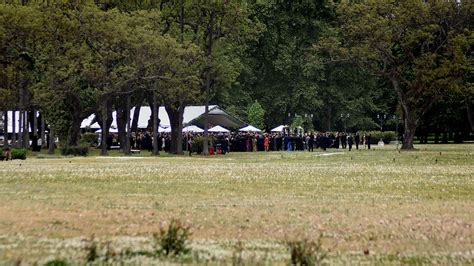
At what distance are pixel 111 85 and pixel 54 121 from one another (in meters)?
13.5

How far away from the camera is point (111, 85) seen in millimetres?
56000

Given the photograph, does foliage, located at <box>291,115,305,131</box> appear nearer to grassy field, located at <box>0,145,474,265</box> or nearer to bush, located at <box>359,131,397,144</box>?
bush, located at <box>359,131,397,144</box>

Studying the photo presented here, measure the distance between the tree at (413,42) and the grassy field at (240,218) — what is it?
37.4 metres

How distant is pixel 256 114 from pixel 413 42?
103 ft

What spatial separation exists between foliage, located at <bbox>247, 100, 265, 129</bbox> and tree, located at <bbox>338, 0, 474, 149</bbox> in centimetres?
2585

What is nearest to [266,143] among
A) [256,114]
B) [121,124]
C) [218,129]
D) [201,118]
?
[201,118]

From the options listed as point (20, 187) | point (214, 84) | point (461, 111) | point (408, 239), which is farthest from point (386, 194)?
point (461, 111)

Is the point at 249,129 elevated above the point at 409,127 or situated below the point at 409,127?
above

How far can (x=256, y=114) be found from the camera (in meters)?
93.1

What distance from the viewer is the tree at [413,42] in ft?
206

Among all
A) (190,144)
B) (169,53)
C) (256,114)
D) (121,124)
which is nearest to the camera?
(169,53)

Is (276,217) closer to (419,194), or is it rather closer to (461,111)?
(419,194)

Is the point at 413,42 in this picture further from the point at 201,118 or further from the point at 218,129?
the point at 218,129

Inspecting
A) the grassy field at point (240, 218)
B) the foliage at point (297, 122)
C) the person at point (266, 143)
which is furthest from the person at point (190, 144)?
the grassy field at point (240, 218)
